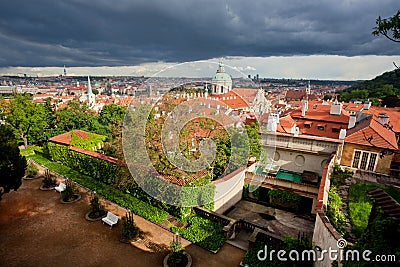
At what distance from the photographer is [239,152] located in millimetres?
13898

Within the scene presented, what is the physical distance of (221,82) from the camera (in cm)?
762

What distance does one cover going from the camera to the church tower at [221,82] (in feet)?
23.9

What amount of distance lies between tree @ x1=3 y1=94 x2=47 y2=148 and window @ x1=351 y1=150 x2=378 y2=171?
29237mm

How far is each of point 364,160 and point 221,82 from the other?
12550mm

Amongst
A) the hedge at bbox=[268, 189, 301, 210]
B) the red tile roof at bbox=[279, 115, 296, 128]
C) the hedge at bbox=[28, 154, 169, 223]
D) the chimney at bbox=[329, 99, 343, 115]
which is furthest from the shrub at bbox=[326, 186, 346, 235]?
the chimney at bbox=[329, 99, 343, 115]

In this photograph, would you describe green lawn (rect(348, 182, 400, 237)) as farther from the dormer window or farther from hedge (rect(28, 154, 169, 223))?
hedge (rect(28, 154, 169, 223))

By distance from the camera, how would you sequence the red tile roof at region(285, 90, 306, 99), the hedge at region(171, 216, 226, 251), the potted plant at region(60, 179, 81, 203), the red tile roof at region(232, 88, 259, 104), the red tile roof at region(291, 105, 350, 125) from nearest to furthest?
1. the red tile roof at region(232, 88, 259, 104)
2. the hedge at region(171, 216, 226, 251)
3. the potted plant at region(60, 179, 81, 203)
4. the red tile roof at region(291, 105, 350, 125)
5. the red tile roof at region(285, 90, 306, 99)

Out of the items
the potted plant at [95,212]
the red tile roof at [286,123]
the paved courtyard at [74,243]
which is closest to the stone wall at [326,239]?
the paved courtyard at [74,243]

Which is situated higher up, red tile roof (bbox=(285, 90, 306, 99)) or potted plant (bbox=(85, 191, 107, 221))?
red tile roof (bbox=(285, 90, 306, 99))

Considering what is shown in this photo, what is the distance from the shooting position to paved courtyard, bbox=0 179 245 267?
26.1ft

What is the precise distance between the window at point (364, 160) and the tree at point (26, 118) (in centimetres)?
2924

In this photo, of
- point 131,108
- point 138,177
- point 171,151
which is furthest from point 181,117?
point 138,177

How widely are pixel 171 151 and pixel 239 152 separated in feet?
20.8

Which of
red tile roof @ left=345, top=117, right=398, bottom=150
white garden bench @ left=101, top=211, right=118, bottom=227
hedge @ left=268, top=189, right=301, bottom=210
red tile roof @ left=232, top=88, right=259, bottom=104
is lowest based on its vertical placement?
hedge @ left=268, top=189, right=301, bottom=210
